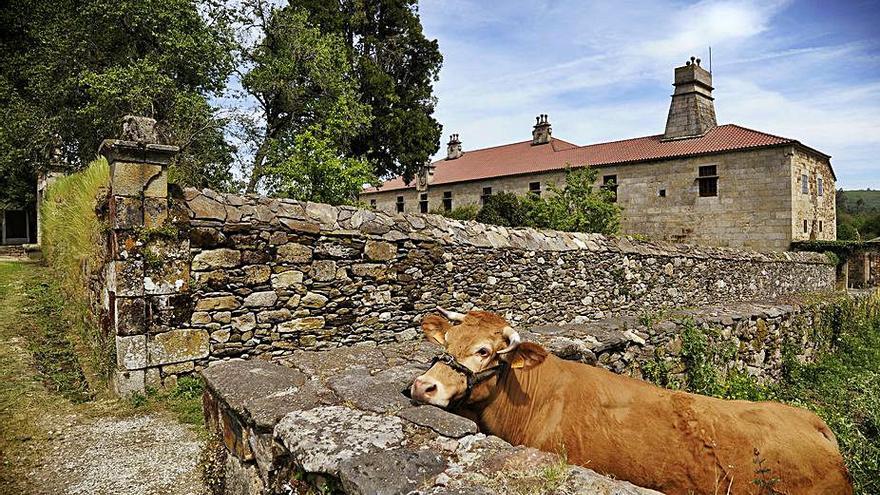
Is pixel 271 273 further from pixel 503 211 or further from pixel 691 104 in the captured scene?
pixel 691 104

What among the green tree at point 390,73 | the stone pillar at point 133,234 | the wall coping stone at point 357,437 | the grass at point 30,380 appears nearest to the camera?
the wall coping stone at point 357,437

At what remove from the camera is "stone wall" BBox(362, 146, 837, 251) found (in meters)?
22.9

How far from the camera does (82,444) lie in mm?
3785

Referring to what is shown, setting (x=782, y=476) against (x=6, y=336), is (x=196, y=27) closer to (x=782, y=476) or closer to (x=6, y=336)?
(x=6, y=336)

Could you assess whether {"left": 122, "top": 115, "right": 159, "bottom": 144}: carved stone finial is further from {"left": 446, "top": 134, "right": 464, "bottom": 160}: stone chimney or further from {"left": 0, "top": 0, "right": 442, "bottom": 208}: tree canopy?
{"left": 446, "top": 134, "right": 464, "bottom": 160}: stone chimney

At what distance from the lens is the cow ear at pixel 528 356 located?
107 inches

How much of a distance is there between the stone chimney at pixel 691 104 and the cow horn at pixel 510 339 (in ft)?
90.4

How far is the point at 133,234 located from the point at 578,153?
28.6 meters

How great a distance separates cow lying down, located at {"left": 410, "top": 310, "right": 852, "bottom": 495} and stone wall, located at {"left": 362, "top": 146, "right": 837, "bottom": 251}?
2432 centimetres

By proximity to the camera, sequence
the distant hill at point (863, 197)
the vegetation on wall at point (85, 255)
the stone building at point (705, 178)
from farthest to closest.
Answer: the distant hill at point (863, 197)
the stone building at point (705, 178)
the vegetation on wall at point (85, 255)

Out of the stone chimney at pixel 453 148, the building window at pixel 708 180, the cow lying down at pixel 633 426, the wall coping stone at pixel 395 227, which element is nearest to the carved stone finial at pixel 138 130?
the wall coping stone at pixel 395 227

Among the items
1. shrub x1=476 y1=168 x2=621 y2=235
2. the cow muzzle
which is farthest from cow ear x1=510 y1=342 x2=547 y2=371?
shrub x1=476 y1=168 x2=621 y2=235

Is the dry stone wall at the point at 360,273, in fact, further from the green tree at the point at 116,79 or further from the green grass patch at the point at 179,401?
the green tree at the point at 116,79

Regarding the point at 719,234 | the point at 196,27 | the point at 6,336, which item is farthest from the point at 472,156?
the point at 6,336
